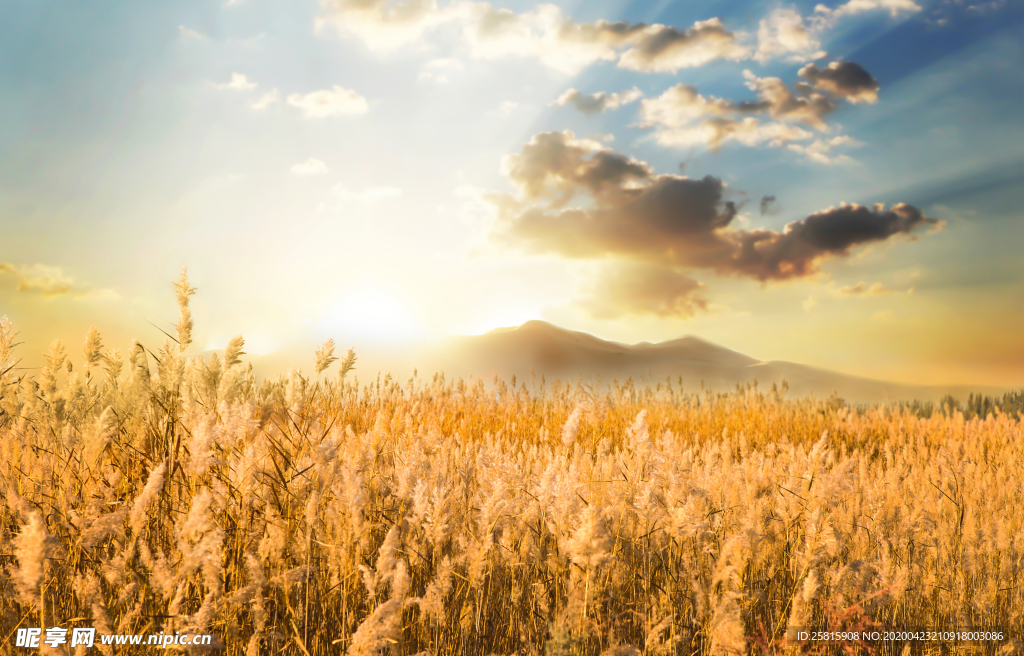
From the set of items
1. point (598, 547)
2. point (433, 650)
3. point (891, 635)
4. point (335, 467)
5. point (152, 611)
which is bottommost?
point (891, 635)

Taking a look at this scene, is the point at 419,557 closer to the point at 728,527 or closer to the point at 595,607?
the point at 595,607

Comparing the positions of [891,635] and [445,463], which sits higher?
[445,463]

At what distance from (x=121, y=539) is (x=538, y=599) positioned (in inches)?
80.1

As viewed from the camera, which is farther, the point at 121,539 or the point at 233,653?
the point at 121,539

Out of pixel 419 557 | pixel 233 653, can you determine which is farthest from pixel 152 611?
pixel 419 557

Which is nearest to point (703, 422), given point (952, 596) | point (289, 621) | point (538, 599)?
point (952, 596)

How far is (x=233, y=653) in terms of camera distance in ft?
6.37

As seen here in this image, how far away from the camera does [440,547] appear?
2.40 m

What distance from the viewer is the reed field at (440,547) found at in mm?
1941

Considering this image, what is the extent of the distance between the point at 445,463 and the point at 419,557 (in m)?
Answer: 0.90

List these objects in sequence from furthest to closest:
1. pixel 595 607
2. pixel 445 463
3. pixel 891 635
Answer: pixel 445 463
pixel 891 635
pixel 595 607

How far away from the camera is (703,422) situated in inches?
360

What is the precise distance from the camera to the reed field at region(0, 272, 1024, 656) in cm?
194

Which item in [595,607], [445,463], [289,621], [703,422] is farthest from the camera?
[703,422]
